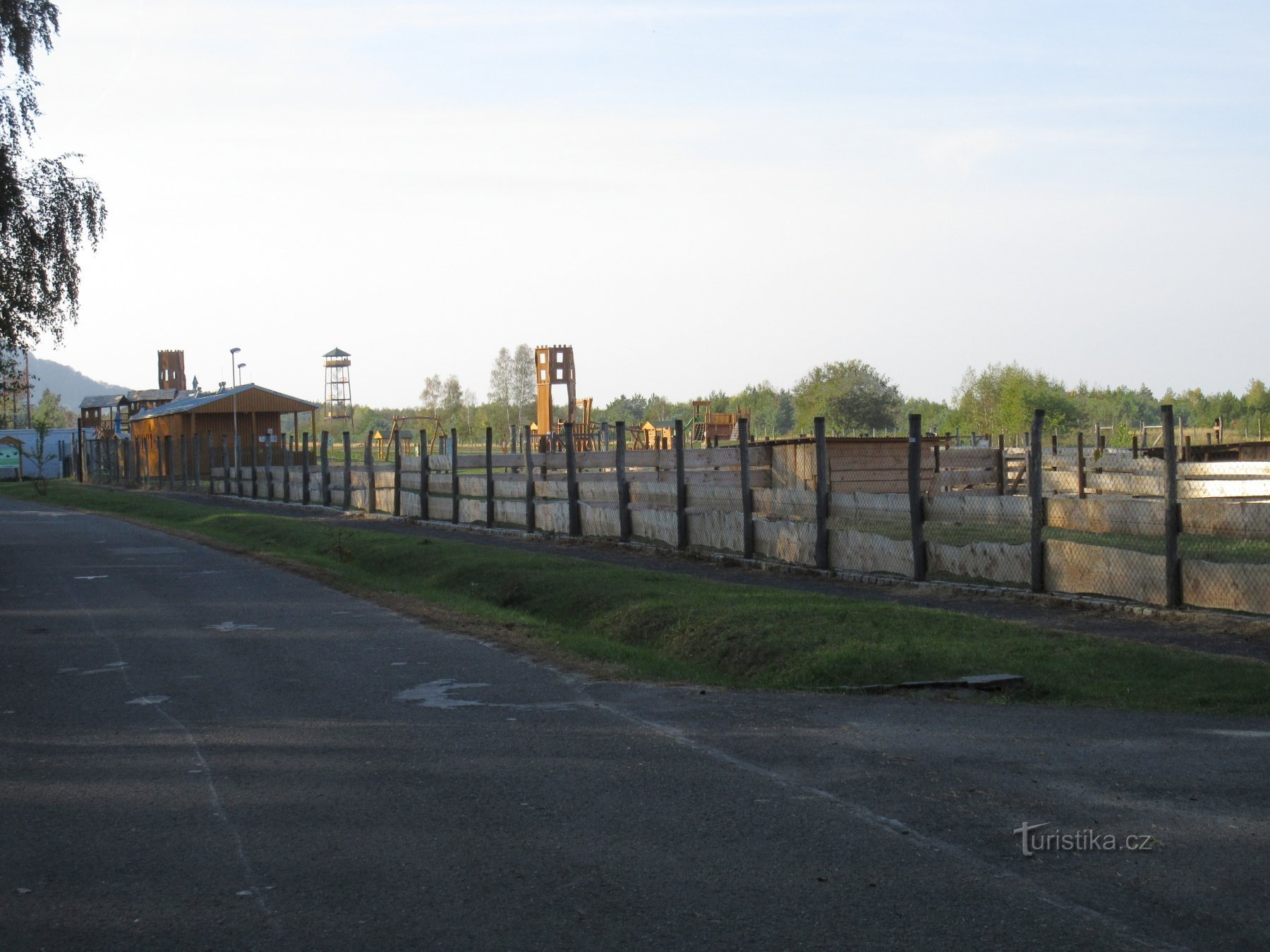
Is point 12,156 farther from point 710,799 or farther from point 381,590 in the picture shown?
point 710,799

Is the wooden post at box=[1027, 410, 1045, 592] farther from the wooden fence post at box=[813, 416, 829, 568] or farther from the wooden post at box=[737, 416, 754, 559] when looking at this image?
the wooden post at box=[737, 416, 754, 559]

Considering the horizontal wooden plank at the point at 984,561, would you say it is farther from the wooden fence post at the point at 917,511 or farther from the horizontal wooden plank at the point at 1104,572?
the horizontal wooden plank at the point at 1104,572

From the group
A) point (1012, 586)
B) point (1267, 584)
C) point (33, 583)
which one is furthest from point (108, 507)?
point (1267, 584)

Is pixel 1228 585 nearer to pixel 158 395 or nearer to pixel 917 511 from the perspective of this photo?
pixel 917 511

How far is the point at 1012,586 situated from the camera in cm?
1385

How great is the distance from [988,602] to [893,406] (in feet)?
319

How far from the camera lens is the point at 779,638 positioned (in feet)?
36.2

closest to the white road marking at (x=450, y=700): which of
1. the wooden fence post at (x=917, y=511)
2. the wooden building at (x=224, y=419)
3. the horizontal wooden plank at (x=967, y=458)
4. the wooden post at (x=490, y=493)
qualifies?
the wooden fence post at (x=917, y=511)

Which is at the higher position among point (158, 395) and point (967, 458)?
point (158, 395)

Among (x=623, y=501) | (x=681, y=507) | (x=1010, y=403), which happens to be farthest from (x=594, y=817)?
(x=1010, y=403)

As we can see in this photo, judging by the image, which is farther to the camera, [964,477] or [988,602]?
[964,477]

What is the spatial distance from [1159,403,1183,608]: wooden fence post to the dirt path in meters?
0.22

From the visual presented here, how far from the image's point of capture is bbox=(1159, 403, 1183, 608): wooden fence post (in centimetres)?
1180

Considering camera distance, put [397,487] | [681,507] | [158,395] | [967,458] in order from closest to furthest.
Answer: [681,507]
[967,458]
[397,487]
[158,395]
